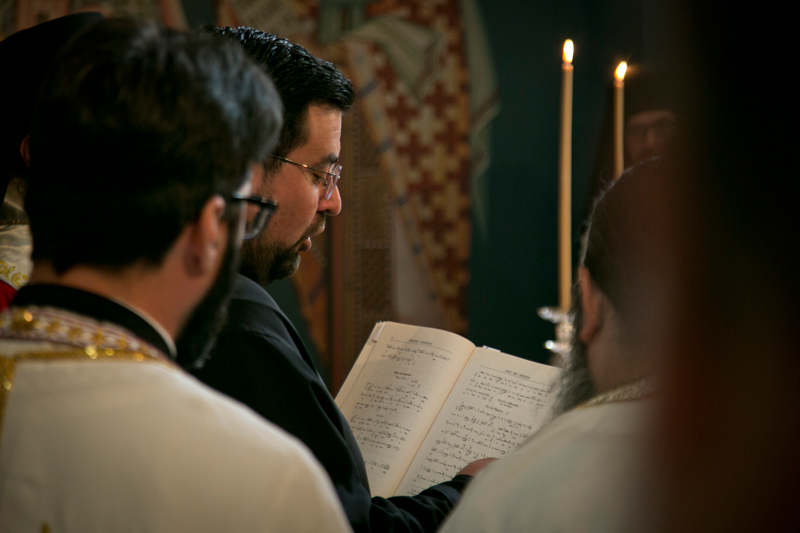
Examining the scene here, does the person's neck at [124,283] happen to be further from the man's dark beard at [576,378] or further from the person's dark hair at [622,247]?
the man's dark beard at [576,378]

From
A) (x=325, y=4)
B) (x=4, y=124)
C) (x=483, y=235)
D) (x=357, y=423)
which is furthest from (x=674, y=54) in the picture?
(x=325, y=4)

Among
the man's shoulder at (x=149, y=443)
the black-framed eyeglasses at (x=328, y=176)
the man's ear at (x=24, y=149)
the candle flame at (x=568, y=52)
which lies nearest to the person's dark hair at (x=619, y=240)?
the man's shoulder at (x=149, y=443)

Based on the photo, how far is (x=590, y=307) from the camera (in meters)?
1.09

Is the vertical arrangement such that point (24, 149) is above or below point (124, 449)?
above

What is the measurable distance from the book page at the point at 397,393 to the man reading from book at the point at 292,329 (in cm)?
15

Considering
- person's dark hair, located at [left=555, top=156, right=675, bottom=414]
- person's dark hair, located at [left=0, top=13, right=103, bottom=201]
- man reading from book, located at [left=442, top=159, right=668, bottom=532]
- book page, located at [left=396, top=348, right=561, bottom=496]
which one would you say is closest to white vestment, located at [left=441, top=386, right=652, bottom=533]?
man reading from book, located at [left=442, top=159, right=668, bottom=532]

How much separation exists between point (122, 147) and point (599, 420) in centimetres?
66

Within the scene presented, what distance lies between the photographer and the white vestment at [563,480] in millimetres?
780

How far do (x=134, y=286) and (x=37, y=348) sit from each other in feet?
0.40

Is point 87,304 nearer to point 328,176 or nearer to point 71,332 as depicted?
point 71,332

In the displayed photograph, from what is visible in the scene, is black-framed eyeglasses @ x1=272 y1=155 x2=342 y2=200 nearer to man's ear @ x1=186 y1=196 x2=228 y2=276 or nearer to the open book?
the open book

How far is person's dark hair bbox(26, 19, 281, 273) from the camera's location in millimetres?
787

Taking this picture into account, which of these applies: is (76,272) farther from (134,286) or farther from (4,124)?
(4,124)

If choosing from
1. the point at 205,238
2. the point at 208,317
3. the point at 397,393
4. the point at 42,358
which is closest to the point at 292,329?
the point at 397,393
